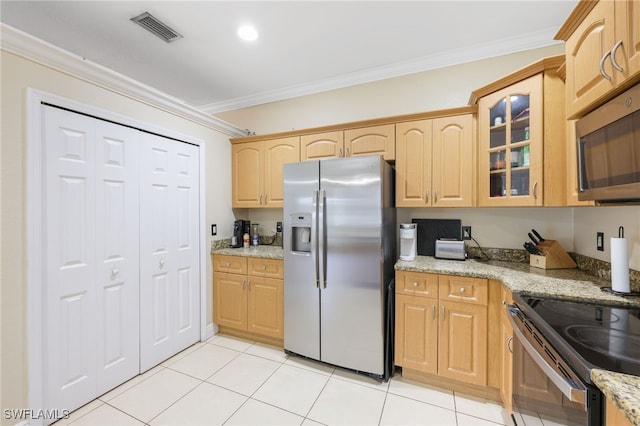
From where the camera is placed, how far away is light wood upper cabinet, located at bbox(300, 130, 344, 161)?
2.63 metres

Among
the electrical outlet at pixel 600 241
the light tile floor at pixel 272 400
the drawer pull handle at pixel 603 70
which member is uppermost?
the drawer pull handle at pixel 603 70

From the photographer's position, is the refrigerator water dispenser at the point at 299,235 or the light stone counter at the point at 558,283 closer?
the light stone counter at the point at 558,283

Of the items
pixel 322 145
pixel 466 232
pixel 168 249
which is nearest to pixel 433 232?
pixel 466 232

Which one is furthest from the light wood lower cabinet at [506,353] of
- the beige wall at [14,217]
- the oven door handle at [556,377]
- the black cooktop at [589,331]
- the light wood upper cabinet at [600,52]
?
the beige wall at [14,217]

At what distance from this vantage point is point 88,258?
1866mm

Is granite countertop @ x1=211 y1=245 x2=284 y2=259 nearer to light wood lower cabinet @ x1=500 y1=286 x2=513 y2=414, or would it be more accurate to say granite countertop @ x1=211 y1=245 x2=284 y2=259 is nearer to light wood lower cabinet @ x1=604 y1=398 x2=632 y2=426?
light wood lower cabinet @ x1=500 y1=286 x2=513 y2=414

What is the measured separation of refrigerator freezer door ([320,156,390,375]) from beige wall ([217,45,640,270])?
736 millimetres

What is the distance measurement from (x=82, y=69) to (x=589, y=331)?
125 inches

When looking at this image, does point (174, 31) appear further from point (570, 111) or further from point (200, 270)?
point (570, 111)

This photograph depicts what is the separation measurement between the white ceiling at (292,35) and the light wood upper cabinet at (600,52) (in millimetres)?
759

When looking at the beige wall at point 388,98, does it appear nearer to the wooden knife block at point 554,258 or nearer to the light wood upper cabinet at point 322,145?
the light wood upper cabinet at point 322,145

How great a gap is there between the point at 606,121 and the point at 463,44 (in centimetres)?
157

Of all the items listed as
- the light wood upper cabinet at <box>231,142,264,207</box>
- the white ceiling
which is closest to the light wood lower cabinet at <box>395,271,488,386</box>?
the light wood upper cabinet at <box>231,142,264,207</box>

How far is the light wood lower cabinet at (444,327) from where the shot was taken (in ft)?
6.08
